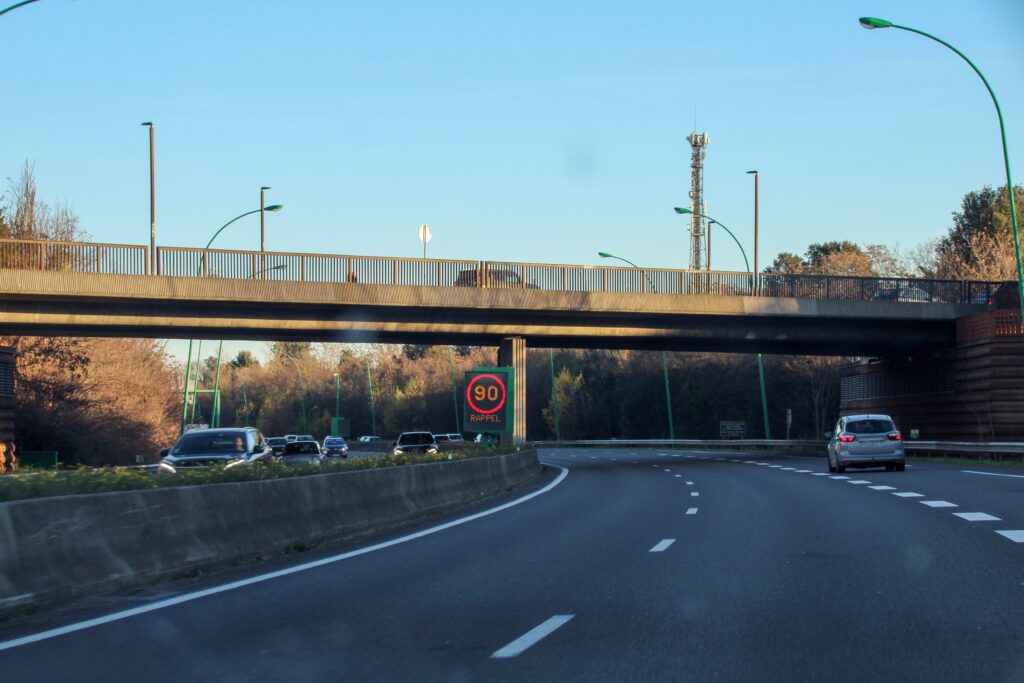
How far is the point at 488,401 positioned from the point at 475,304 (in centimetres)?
452

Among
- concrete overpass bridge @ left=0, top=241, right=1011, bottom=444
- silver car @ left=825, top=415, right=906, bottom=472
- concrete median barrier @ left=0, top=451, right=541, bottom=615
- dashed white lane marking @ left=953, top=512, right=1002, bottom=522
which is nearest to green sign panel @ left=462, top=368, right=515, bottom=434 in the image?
concrete overpass bridge @ left=0, top=241, right=1011, bottom=444

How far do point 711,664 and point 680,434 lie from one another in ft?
311

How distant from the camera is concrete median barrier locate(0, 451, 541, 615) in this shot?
388 inches

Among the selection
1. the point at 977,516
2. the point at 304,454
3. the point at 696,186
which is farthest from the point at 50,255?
the point at 696,186

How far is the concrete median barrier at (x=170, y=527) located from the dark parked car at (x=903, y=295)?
32.8m

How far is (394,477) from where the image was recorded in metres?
19.2

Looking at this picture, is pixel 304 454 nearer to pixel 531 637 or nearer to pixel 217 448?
pixel 217 448

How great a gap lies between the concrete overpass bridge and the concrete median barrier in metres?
23.0

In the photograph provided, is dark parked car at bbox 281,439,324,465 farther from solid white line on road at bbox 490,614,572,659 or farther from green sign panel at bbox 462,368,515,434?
solid white line on road at bbox 490,614,572,659

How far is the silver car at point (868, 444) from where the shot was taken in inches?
1288

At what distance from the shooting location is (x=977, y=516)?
17.2 m

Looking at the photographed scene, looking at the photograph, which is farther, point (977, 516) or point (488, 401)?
point (488, 401)

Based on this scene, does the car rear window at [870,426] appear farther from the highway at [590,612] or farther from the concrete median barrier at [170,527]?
the concrete median barrier at [170,527]

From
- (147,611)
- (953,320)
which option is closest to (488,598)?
(147,611)
